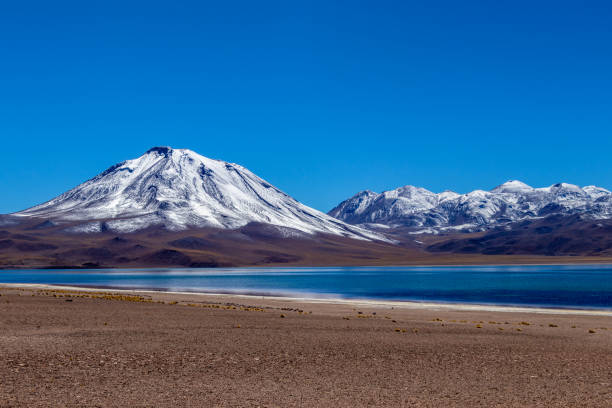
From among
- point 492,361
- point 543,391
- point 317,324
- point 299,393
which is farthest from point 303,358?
point 317,324

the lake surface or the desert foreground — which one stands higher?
the lake surface

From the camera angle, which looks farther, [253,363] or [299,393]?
[253,363]

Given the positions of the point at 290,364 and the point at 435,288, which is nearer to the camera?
the point at 290,364

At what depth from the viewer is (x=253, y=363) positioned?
21.4 metres

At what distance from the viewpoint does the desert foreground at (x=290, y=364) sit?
16391 millimetres

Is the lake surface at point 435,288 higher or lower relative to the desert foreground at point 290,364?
higher

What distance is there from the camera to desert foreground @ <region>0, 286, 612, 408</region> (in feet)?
53.8

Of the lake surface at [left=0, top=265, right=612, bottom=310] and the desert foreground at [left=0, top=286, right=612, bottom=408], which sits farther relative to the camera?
the lake surface at [left=0, top=265, right=612, bottom=310]

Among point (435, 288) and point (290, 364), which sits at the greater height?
point (435, 288)

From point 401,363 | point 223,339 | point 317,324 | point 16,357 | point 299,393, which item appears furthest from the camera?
point 317,324

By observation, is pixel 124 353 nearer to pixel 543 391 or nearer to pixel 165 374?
pixel 165 374

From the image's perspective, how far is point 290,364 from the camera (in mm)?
21438

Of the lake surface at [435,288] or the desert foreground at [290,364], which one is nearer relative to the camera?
the desert foreground at [290,364]

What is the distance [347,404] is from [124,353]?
1018 centimetres
